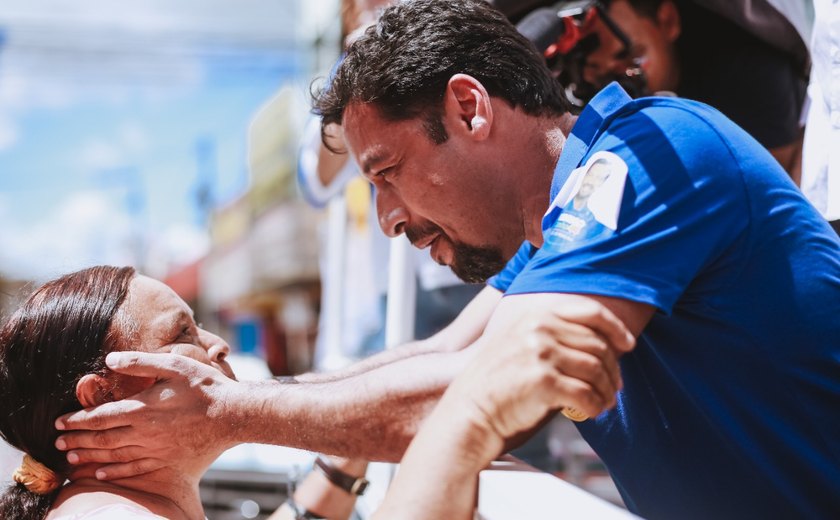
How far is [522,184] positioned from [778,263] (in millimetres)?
607

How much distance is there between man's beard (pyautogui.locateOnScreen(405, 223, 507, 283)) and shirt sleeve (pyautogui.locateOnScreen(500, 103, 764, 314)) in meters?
0.55

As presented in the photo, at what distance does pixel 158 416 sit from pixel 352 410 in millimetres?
410

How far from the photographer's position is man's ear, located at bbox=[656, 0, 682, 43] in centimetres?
259

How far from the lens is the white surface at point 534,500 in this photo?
39.4 inches

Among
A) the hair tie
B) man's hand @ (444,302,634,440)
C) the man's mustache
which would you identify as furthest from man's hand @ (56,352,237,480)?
man's hand @ (444,302,634,440)

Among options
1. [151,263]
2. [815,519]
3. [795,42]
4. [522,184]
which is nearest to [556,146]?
[522,184]

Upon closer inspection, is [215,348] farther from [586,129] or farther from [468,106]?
[586,129]

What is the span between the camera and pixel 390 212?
76.2 inches

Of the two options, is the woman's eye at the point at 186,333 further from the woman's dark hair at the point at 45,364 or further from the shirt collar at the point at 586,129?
the shirt collar at the point at 586,129

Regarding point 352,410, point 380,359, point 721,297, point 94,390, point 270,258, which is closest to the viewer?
point 721,297

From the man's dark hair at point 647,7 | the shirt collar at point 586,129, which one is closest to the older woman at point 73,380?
the shirt collar at point 586,129

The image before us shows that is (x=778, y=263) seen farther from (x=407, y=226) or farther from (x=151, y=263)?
(x=151, y=263)

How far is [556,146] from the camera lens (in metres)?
1.85

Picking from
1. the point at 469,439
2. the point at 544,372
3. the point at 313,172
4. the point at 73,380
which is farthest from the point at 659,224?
the point at 313,172
